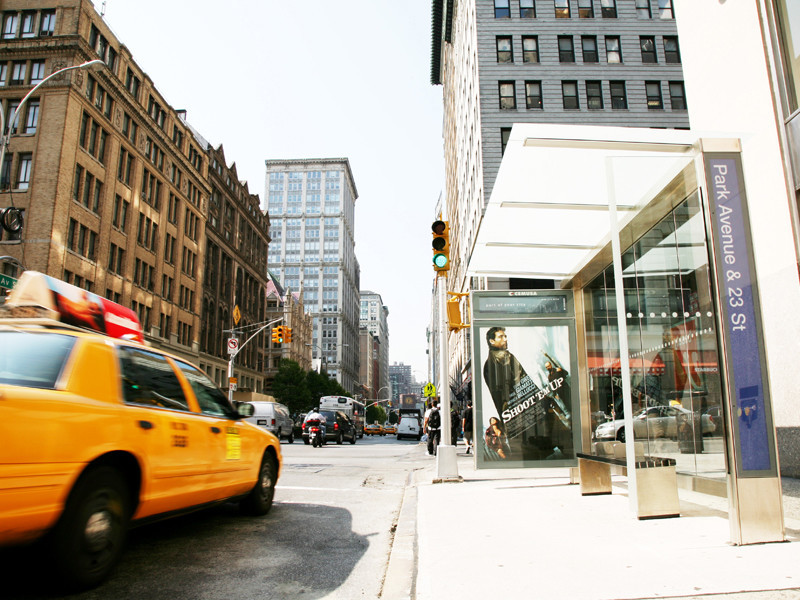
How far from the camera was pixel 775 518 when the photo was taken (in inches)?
186

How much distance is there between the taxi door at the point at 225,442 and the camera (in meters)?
5.67

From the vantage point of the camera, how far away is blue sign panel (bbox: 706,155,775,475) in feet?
15.6

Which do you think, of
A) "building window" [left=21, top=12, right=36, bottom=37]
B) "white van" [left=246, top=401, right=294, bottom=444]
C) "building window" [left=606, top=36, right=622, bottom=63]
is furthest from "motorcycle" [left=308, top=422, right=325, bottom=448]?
"building window" [left=21, top=12, right=36, bottom=37]

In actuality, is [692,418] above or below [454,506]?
above

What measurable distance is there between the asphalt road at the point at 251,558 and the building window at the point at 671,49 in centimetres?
3418

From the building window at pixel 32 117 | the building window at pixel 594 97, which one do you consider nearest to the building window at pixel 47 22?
the building window at pixel 32 117

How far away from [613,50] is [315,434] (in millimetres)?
27017

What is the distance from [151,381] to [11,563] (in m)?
1.67

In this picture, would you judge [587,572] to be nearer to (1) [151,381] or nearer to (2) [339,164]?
(1) [151,381]

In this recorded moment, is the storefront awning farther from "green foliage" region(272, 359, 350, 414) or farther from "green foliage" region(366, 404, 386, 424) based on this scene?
"green foliage" region(366, 404, 386, 424)

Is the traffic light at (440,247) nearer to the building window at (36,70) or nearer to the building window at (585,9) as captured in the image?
the building window at (585,9)

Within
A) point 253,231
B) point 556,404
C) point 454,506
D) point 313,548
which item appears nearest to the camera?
point 313,548

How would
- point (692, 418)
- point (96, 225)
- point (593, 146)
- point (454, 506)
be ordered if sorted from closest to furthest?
1. point (593, 146)
2. point (692, 418)
3. point (454, 506)
4. point (96, 225)

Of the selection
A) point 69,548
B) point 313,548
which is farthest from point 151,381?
point 313,548
